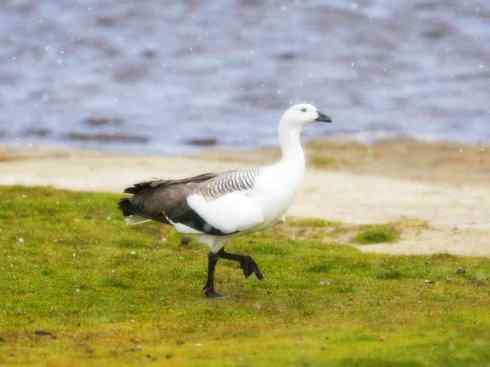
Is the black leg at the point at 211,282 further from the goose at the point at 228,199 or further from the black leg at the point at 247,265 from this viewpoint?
the black leg at the point at 247,265

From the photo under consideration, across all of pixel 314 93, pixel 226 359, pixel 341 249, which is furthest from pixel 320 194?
pixel 314 93

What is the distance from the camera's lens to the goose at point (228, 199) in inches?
566

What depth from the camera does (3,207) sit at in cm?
2105

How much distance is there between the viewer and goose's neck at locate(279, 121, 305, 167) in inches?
583

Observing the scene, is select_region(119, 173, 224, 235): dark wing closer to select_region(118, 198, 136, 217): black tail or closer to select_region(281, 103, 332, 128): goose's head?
select_region(118, 198, 136, 217): black tail

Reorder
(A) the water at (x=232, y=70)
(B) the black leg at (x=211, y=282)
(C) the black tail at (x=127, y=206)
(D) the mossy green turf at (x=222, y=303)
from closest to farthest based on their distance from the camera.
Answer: (D) the mossy green turf at (x=222, y=303)
(B) the black leg at (x=211, y=282)
(C) the black tail at (x=127, y=206)
(A) the water at (x=232, y=70)

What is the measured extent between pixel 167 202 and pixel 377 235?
20.7 feet

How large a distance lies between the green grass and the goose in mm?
5223

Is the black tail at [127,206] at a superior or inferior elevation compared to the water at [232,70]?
superior

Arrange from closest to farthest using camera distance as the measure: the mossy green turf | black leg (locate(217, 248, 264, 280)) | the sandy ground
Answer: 1. the mossy green turf
2. black leg (locate(217, 248, 264, 280))
3. the sandy ground

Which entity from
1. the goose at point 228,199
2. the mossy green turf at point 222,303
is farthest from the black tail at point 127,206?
the mossy green turf at point 222,303

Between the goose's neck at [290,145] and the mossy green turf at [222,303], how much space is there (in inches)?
69.3

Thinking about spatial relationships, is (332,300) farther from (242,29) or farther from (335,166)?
(242,29)

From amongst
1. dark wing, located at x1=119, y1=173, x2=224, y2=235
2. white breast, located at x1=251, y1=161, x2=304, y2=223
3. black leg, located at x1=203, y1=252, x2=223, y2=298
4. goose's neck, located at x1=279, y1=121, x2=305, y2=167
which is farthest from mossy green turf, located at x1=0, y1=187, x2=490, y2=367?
goose's neck, located at x1=279, y1=121, x2=305, y2=167
